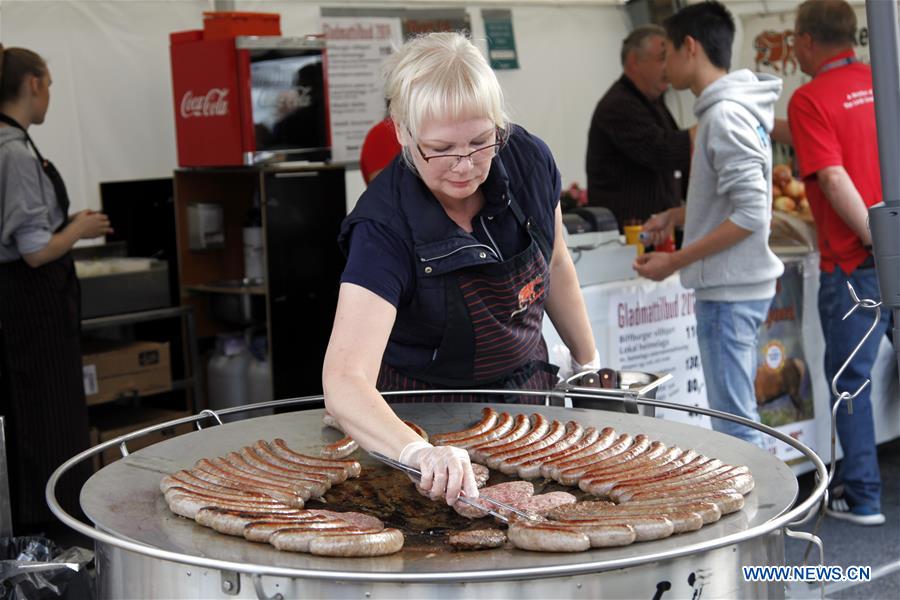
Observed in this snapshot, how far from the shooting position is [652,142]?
622 cm

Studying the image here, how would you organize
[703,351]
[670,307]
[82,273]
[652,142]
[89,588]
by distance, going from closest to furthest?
[89,588]
[703,351]
[670,307]
[82,273]
[652,142]

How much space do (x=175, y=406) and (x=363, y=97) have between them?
2.30 meters

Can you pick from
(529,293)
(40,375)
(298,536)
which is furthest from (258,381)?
(298,536)

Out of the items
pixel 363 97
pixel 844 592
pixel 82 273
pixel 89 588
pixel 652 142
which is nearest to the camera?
pixel 89 588

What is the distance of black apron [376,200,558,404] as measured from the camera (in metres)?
2.79

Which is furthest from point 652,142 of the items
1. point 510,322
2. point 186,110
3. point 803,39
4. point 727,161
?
point 510,322

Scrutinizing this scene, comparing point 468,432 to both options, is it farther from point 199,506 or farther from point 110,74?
point 110,74

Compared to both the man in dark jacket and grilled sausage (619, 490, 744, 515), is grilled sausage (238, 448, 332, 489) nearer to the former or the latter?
grilled sausage (619, 490, 744, 515)

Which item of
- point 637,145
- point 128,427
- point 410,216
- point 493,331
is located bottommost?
point 128,427

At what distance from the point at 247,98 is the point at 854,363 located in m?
3.45

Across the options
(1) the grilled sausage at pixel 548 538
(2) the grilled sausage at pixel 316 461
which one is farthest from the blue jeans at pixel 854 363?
(1) the grilled sausage at pixel 548 538

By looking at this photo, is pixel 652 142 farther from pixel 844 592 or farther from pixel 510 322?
pixel 510 322

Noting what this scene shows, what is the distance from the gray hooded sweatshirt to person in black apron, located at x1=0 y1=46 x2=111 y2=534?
284 centimetres

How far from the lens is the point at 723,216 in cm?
479
